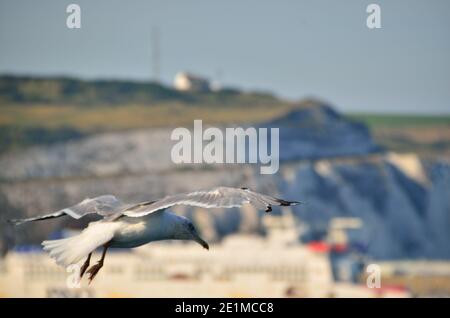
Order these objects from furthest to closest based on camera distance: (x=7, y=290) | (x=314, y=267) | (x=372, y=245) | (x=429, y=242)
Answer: (x=429, y=242) → (x=372, y=245) → (x=314, y=267) → (x=7, y=290)

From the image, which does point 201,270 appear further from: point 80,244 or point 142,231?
point 80,244

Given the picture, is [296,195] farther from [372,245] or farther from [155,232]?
[155,232]

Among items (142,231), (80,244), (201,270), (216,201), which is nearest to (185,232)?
(142,231)

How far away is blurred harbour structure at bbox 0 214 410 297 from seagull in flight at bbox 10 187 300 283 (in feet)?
220

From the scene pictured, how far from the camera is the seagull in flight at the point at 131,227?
3178 cm

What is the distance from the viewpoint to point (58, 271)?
4594 inches

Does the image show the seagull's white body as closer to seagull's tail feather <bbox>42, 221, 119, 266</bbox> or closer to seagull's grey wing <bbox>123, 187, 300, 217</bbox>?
seagull's tail feather <bbox>42, 221, 119, 266</bbox>

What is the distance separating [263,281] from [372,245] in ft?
232

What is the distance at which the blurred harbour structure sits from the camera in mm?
107625

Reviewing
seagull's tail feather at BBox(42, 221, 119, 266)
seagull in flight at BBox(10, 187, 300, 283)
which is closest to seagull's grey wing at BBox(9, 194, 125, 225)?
seagull in flight at BBox(10, 187, 300, 283)

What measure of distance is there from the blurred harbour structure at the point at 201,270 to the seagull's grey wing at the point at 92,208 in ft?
216

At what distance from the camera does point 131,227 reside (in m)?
32.8

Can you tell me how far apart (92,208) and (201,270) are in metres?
93.4
